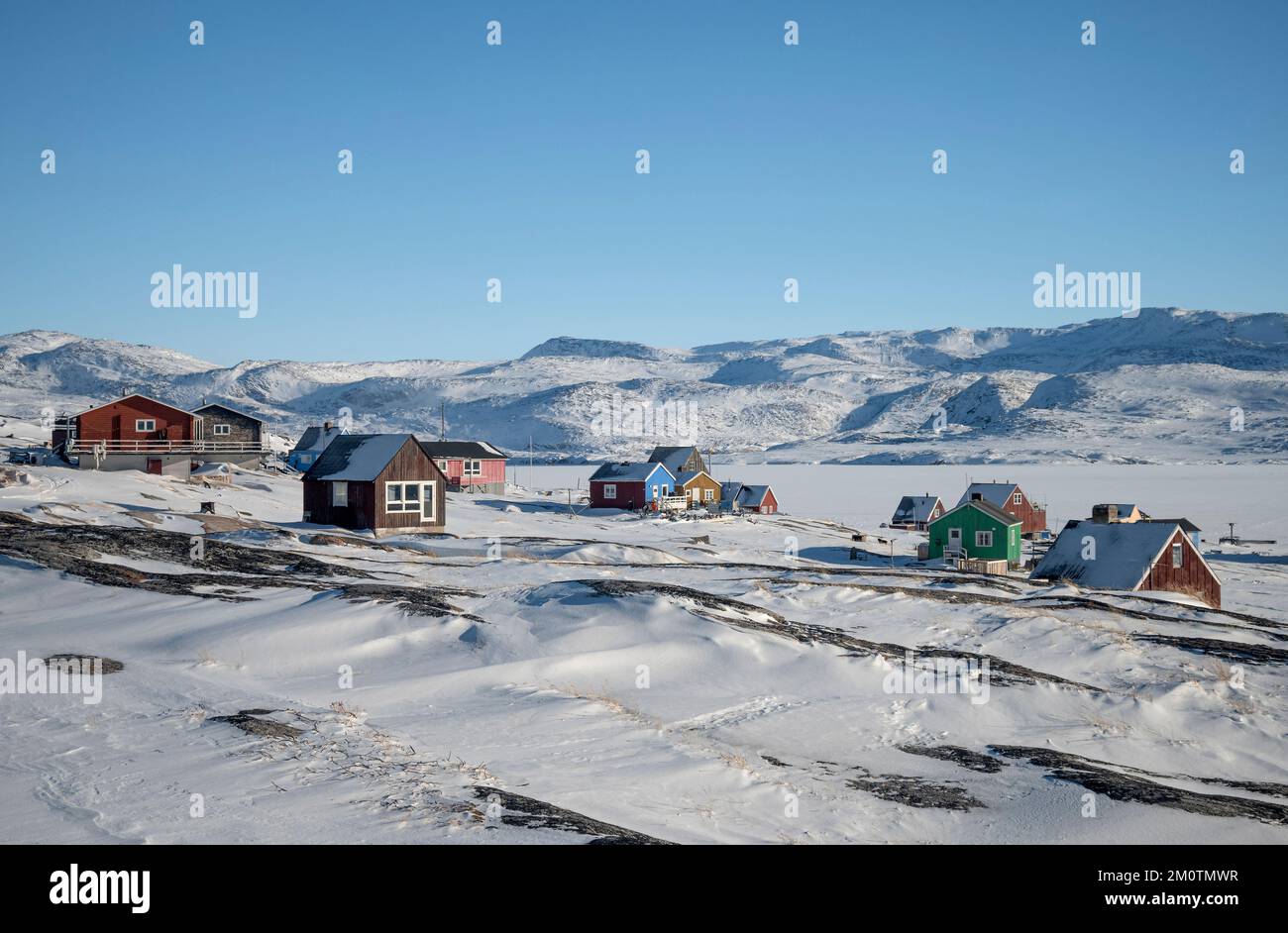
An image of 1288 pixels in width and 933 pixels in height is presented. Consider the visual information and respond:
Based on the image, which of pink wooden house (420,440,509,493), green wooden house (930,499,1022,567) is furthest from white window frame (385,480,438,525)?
pink wooden house (420,440,509,493)

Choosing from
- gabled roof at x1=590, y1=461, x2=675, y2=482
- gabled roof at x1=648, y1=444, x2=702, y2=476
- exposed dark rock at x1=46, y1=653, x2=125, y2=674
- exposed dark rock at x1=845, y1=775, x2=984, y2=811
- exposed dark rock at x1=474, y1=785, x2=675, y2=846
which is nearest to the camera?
exposed dark rock at x1=474, y1=785, x2=675, y2=846

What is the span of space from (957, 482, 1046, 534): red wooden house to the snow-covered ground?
96.6 ft

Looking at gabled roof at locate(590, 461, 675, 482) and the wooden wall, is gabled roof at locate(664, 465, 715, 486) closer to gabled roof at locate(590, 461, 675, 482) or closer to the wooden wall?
gabled roof at locate(590, 461, 675, 482)

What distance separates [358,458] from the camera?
45.8 m

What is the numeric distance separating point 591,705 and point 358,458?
102ft

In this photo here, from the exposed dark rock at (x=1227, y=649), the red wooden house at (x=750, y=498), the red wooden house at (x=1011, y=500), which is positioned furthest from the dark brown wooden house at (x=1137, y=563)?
the red wooden house at (x=750, y=498)

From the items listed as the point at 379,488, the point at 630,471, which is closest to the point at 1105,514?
the point at 379,488

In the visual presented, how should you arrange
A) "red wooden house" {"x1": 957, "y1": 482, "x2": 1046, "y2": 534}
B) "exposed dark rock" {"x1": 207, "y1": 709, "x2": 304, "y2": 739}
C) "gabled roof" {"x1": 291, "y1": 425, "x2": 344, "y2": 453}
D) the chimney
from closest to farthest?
"exposed dark rock" {"x1": 207, "y1": 709, "x2": 304, "y2": 739}
the chimney
"red wooden house" {"x1": 957, "y1": 482, "x2": 1046, "y2": 534}
"gabled roof" {"x1": 291, "y1": 425, "x2": 344, "y2": 453}

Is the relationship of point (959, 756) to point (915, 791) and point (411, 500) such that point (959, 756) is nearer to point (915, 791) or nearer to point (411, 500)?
point (915, 791)

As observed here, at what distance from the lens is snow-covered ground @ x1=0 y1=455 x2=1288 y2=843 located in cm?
1224

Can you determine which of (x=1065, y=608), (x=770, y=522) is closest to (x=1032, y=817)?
(x=1065, y=608)

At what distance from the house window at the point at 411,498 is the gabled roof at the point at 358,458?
103cm

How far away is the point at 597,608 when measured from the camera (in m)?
24.3
